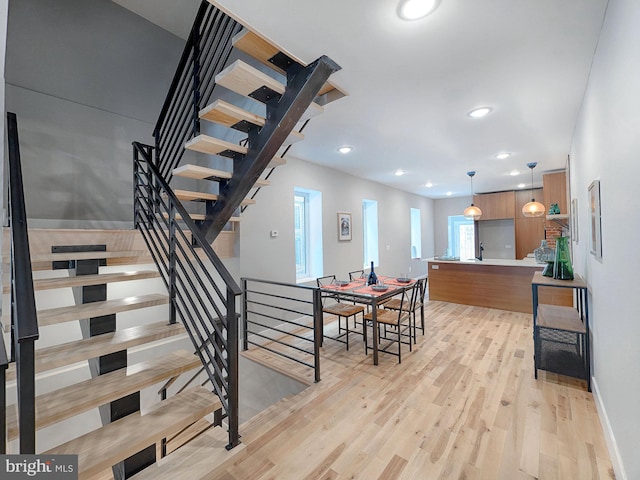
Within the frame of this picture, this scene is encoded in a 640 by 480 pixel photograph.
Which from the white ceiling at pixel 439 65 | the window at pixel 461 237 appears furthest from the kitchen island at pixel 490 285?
the window at pixel 461 237

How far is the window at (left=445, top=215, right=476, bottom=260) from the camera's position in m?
8.92

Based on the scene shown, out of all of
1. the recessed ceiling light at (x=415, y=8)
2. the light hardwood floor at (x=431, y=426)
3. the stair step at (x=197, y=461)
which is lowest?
the light hardwood floor at (x=431, y=426)

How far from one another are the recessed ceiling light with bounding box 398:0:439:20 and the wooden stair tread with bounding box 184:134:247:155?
1406 millimetres

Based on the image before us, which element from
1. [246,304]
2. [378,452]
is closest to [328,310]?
[246,304]

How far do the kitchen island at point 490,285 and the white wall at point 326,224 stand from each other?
138 cm

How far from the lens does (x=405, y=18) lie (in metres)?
1.58

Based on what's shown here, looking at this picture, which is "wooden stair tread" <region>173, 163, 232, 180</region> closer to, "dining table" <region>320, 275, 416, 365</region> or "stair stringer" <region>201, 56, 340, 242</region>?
"stair stringer" <region>201, 56, 340, 242</region>

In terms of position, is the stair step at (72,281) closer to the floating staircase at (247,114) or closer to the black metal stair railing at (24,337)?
the black metal stair railing at (24,337)

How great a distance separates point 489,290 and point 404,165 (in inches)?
108

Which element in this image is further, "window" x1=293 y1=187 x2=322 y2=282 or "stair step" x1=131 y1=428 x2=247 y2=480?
"window" x1=293 y1=187 x2=322 y2=282

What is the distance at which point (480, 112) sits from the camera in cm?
282

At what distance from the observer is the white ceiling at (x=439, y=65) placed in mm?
1548

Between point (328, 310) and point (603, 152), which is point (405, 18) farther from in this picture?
point (328, 310)

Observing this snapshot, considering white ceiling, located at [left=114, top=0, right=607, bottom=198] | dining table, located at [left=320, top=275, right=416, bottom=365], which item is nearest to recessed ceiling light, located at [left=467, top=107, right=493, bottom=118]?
white ceiling, located at [left=114, top=0, right=607, bottom=198]
